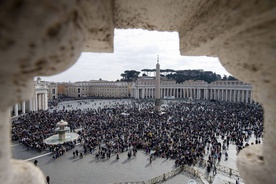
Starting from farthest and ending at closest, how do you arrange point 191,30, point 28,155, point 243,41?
point 28,155
point 191,30
point 243,41

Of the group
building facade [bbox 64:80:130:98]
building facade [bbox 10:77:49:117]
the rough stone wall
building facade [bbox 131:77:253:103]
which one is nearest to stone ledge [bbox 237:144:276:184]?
the rough stone wall

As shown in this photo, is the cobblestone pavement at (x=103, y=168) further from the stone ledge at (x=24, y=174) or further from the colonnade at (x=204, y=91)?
the colonnade at (x=204, y=91)

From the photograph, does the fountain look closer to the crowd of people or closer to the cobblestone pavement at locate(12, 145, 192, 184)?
the crowd of people

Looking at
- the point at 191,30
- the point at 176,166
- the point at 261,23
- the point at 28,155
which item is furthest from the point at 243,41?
the point at 28,155

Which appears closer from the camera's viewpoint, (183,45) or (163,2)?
(163,2)

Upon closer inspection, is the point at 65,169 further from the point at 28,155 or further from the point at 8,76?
the point at 8,76

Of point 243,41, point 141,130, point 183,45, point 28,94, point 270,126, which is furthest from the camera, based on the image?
point 141,130

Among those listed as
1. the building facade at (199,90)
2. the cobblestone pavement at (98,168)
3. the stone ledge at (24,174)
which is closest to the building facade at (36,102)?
the cobblestone pavement at (98,168)

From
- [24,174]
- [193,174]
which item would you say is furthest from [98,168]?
[24,174]
